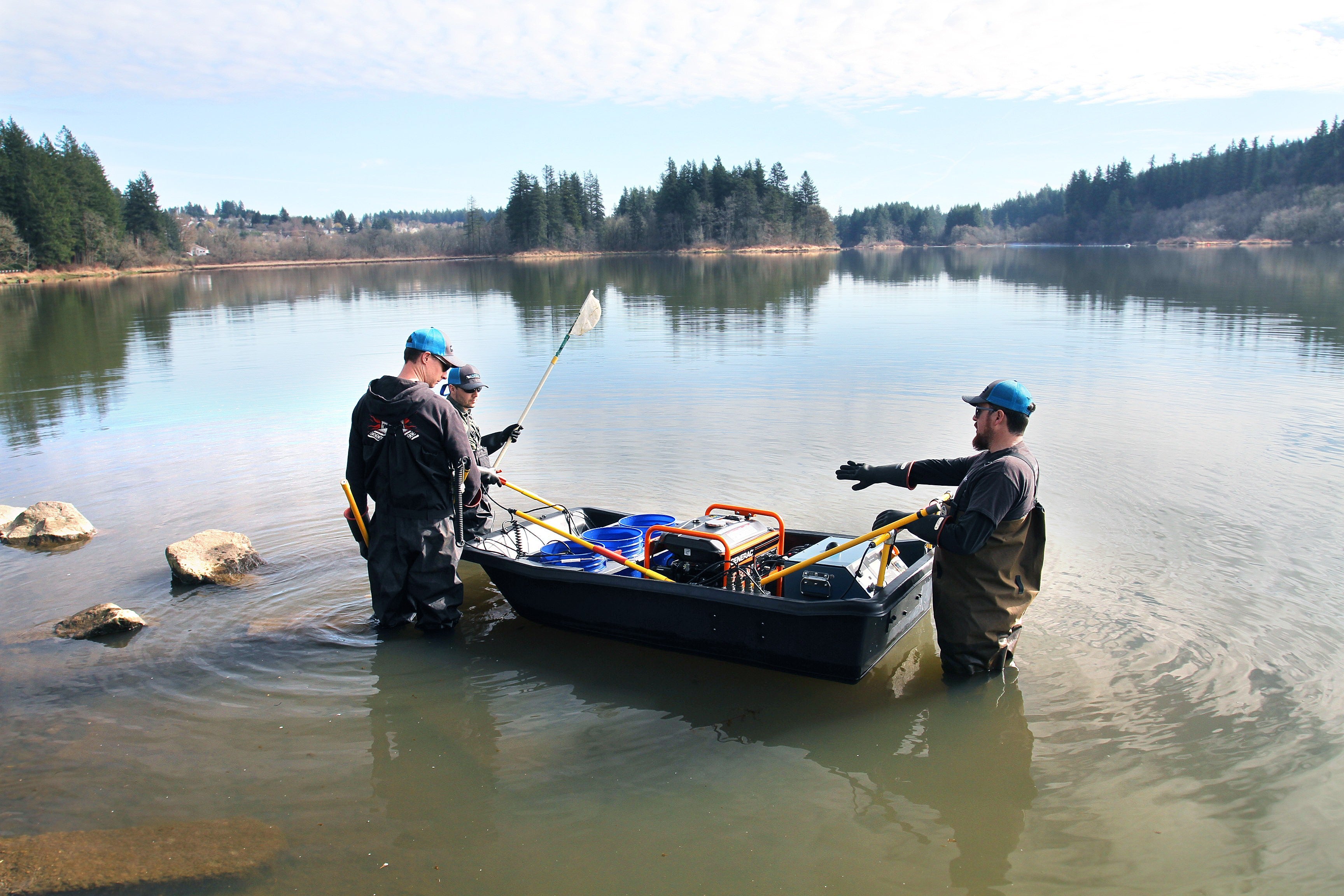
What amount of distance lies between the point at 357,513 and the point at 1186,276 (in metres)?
44.1

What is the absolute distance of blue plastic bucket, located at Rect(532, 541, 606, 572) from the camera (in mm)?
5805

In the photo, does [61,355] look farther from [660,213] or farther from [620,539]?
[660,213]

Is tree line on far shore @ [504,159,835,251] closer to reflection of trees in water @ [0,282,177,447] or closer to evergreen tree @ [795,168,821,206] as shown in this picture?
evergreen tree @ [795,168,821,206]

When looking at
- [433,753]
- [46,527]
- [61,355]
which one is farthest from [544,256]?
[433,753]

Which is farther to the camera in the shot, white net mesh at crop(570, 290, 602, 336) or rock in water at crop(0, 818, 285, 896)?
white net mesh at crop(570, 290, 602, 336)

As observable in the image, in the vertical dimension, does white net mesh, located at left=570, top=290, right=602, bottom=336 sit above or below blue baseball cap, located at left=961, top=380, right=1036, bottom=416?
above

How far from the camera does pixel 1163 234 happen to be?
12388cm

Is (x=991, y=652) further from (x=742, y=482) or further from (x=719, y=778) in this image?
(x=742, y=482)

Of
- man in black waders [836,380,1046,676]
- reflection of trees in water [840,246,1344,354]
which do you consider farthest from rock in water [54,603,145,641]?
reflection of trees in water [840,246,1344,354]

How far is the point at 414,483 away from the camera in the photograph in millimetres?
5398

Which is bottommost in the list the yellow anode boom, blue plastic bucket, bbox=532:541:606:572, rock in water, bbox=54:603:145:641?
rock in water, bbox=54:603:145:641

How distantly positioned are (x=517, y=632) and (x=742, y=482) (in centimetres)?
368

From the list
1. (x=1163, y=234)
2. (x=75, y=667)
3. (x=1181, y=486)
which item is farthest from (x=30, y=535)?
(x=1163, y=234)

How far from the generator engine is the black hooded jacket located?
1432mm
